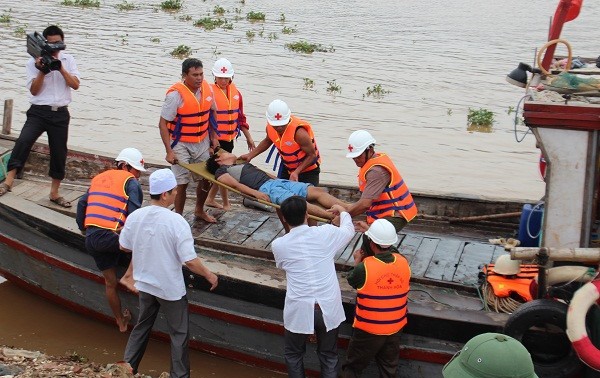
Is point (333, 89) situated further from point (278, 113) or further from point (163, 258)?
point (163, 258)

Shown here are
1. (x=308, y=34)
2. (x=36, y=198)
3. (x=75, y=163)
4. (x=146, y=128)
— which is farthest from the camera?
(x=308, y=34)

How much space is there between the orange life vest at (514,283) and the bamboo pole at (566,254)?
570mm

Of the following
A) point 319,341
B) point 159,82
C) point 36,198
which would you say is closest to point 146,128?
point 159,82

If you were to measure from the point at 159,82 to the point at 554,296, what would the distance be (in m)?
14.7

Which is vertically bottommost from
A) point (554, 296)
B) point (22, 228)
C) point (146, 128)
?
point (146, 128)

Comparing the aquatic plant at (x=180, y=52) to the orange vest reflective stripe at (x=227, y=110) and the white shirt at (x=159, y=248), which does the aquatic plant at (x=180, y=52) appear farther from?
the white shirt at (x=159, y=248)

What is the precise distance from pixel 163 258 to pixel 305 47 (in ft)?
59.4

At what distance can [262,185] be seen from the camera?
741cm

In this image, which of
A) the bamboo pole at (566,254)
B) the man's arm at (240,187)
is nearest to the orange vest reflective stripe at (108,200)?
the man's arm at (240,187)

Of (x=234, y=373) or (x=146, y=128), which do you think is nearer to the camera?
(x=234, y=373)

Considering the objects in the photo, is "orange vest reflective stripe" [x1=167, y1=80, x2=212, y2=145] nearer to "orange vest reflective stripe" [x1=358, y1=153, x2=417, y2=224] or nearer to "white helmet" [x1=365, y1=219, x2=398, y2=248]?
"orange vest reflective stripe" [x1=358, y1=153, x2=417, y2=224]

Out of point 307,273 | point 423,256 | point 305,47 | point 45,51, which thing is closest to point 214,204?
point 45,51

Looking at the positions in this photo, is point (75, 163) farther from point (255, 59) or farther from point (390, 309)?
point (255, 59)

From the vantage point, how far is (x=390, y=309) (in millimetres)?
5613
